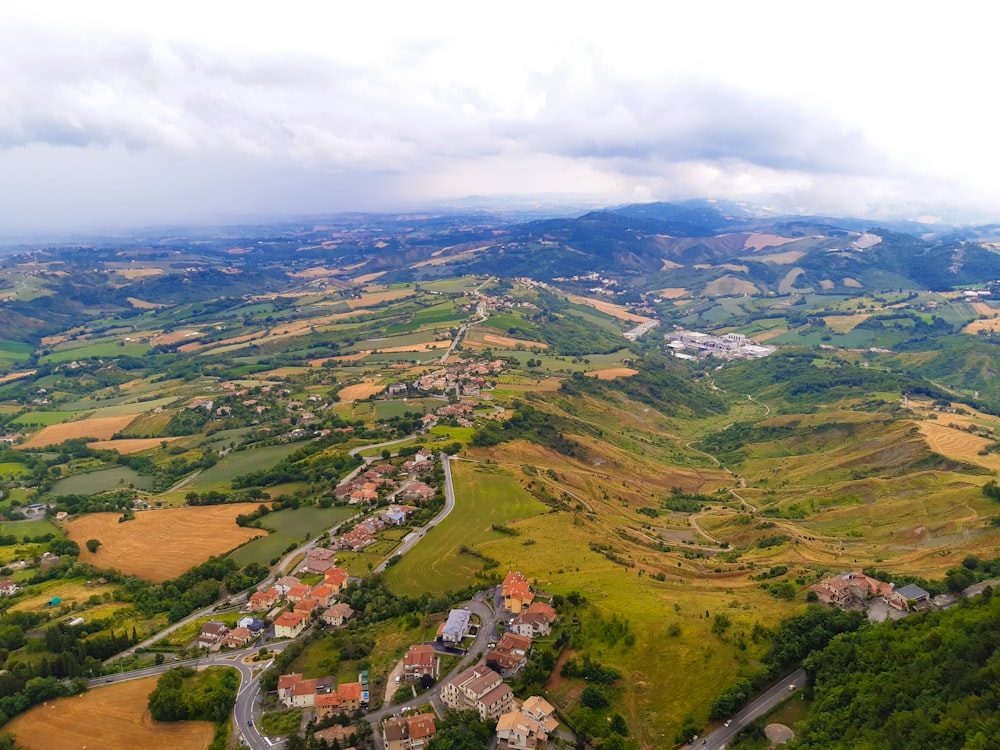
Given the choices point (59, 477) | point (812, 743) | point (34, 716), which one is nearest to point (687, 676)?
point (812, 743)

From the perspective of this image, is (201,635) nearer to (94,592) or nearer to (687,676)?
(94,592)

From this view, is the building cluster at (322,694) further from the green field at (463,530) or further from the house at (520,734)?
the green field at (463,530)

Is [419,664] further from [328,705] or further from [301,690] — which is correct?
[301,690]

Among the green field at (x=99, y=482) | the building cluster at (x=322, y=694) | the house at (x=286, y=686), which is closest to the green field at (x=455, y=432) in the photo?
the green field at (x=99, y=482)

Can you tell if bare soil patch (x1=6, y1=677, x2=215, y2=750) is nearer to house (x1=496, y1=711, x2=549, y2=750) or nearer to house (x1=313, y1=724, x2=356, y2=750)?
house (x1=313, y1=724, x2=356, y2=750)

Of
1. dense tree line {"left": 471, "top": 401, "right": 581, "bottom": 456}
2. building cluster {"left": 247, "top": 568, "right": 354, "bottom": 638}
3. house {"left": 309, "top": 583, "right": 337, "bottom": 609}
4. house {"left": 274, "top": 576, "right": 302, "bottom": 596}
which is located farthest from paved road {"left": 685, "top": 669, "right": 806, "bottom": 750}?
dense tree line {"left": 471, "top": 401, "right": 581, "bottom": 456}

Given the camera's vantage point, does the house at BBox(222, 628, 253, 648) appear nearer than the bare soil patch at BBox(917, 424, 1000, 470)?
Yes
